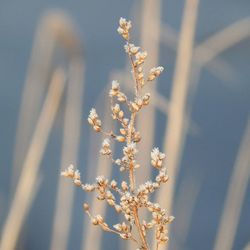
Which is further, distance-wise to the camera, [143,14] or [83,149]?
[83,149]

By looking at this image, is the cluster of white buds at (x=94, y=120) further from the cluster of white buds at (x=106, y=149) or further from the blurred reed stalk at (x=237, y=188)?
the blurred reed stalk at (x=237, y=188)

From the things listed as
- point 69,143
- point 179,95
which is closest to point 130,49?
point 179,95

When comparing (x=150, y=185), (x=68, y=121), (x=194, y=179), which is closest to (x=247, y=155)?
(x=194, y=179)

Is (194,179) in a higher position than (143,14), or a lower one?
lower

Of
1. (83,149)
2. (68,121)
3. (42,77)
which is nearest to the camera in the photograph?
(68,121)

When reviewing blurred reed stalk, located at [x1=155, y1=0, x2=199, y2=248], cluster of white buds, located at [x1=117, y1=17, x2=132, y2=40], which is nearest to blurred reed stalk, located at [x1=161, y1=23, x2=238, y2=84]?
blurred reed stalk, located at [x1=155, y1=0, x2=199, y2=248]

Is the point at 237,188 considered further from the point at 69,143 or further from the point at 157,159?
the point at 157,159

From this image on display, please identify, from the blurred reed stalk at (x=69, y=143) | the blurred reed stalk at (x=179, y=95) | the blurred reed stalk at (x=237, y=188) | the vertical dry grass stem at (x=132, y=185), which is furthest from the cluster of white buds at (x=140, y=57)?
the blurred reed stalk at (x=69, y=143)

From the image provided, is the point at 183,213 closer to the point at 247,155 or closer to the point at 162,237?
the point at 247,155
